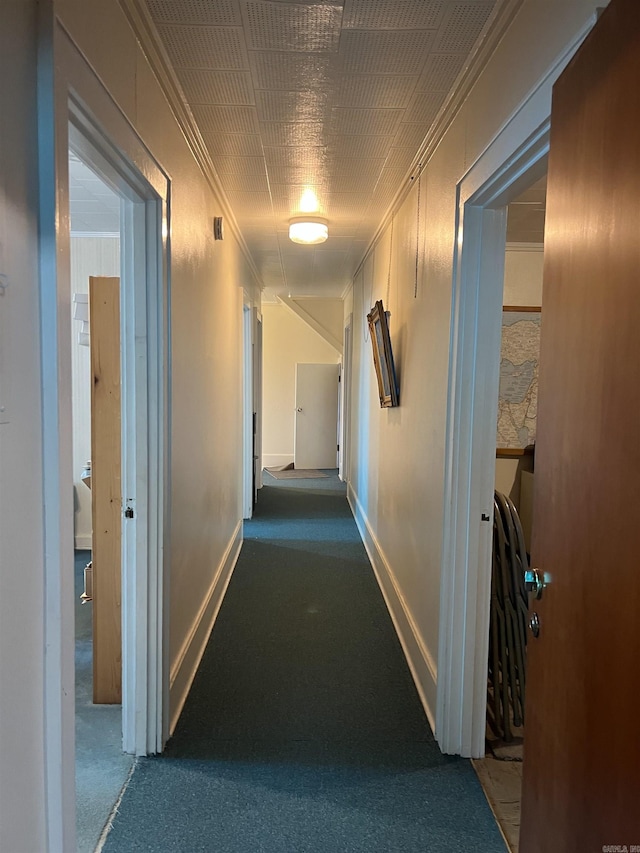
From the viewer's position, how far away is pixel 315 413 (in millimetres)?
8383

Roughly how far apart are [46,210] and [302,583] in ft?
10.3

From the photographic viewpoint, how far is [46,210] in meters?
1.09

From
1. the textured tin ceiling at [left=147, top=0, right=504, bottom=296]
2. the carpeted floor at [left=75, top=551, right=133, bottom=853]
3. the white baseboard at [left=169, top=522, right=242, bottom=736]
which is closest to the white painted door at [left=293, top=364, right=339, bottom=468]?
the white baseboard at [left=169, top=522, right=242, bottom=736]

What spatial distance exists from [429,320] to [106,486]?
1538 millimetres

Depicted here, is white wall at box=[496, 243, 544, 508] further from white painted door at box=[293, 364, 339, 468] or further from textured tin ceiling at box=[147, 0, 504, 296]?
white painted door at box=[293, 364, 339, 468]

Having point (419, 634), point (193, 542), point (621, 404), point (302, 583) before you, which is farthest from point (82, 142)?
point (302, 583)

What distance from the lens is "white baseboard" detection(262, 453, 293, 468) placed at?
8.84 meters

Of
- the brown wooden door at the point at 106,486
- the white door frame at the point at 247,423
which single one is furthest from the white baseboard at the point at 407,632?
the white door frame at the point at 247,423

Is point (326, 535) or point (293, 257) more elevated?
point (293, 257)

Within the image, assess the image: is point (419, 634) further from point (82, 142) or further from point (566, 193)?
point (82, 142)

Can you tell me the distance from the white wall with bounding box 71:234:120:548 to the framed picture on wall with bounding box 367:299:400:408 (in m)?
2.07

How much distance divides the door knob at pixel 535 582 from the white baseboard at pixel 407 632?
3.91 ft

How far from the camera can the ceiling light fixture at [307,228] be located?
3595mm

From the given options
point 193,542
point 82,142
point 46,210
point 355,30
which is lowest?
point 193,542
